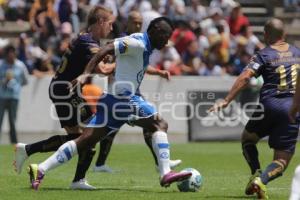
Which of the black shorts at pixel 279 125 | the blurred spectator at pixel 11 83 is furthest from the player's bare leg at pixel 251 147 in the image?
the blurred spectator at pixel 11 83

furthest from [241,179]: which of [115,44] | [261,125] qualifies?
[115,44]

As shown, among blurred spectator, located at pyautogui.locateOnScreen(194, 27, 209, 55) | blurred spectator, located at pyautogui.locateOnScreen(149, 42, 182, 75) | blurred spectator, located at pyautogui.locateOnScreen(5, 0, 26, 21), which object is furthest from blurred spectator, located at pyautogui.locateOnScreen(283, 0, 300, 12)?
blurred spectator, located at pyautogui.locateOnScreen(5, 0, 26, 21)

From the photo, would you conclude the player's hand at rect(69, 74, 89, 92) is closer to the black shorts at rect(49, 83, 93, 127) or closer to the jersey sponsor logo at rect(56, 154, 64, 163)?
the jersey sponsor logo at rect(56, 154, 64, 163)

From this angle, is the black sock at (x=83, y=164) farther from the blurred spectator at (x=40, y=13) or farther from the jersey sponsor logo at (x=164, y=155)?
the blurred spectator at (x=40, y=13)

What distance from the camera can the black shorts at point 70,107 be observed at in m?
13.2

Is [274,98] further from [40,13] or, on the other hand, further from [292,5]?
[292,5]

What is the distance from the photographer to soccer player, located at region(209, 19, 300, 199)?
37.7ft

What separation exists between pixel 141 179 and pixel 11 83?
9345mm

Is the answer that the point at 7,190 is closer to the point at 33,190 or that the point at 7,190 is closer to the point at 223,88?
the point at 33,190

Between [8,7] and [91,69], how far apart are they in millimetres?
17654

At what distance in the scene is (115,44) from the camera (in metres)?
11.8

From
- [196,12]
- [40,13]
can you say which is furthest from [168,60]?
[40,13]

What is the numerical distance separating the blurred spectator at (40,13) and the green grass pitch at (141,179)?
6765mm

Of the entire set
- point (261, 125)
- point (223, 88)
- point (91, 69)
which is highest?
point (91, 69)
